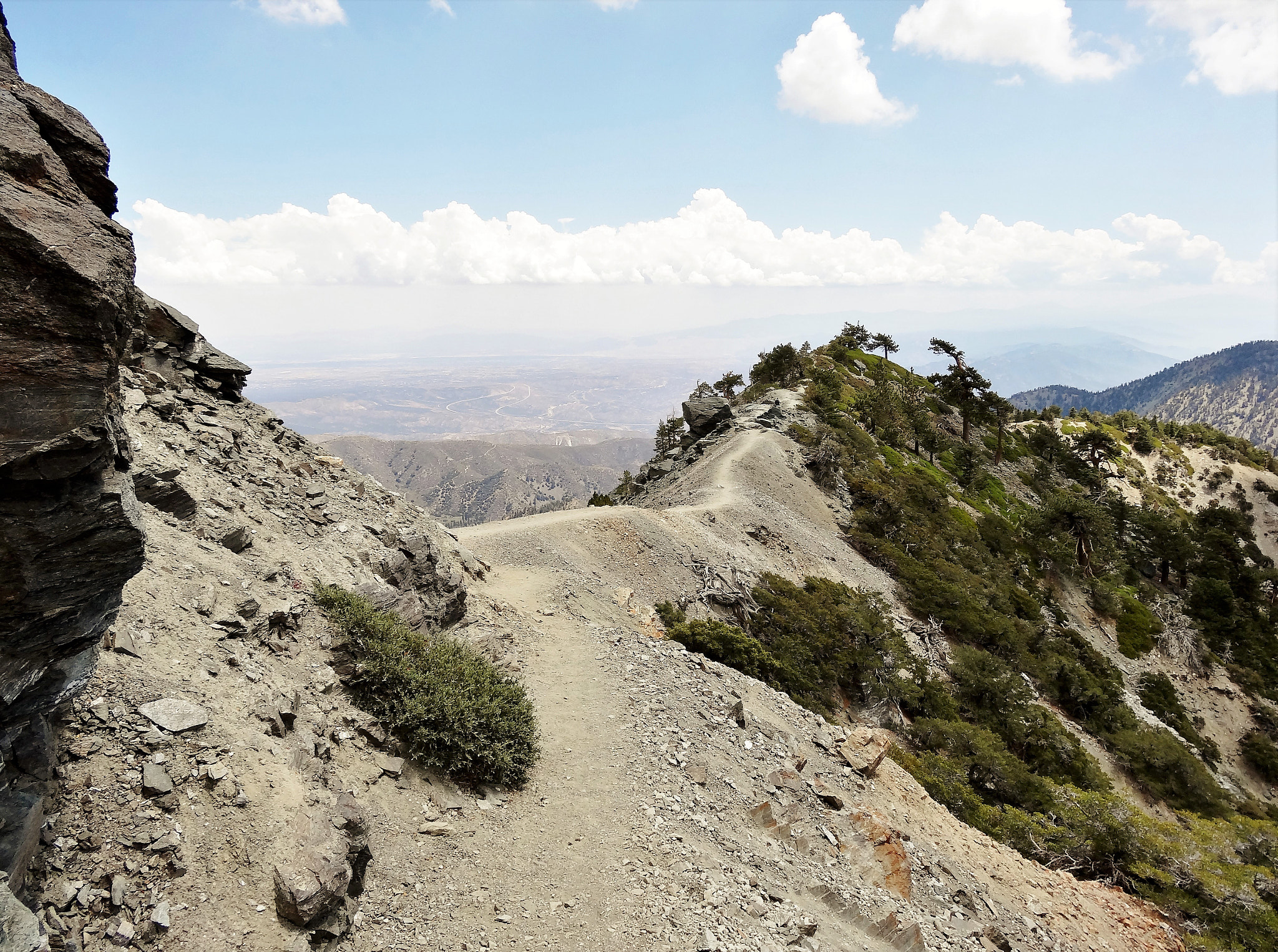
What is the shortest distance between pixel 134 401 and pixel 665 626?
1870cm

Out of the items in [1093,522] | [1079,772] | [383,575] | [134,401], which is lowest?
[1079,772]

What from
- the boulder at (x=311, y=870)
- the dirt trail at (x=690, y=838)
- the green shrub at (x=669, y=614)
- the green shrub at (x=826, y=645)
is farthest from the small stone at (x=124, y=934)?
the green shrub at (x=826, y=645)

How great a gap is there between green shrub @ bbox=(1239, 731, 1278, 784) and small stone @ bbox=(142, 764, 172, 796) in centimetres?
6183

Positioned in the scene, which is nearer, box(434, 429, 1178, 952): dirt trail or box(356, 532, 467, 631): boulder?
box(434, 429, 1178, 952): dirt trail

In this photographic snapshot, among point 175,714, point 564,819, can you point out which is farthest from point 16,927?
point 564,819

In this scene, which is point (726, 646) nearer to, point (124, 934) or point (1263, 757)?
point (124, 934)

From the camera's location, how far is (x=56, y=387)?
563 centimetres

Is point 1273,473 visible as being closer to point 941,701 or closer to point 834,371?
point 834,371

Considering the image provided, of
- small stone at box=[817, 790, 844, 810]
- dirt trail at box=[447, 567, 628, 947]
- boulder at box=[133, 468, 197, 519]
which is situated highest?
boulder at box=[133, 468, 197, 519]

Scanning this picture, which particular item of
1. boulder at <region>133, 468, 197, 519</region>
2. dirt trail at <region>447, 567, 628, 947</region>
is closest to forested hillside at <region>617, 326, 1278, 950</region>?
dirt trail at <region>447, 567, 628, 947</region>

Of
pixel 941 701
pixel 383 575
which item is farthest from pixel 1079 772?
pixel 383 575

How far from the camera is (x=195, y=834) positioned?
26.7 feet

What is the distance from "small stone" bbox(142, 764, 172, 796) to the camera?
8172mm

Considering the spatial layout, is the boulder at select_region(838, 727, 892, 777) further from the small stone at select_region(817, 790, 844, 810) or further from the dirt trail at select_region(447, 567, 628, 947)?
the dirt trail at select_region(447, 567, 628, 947)
